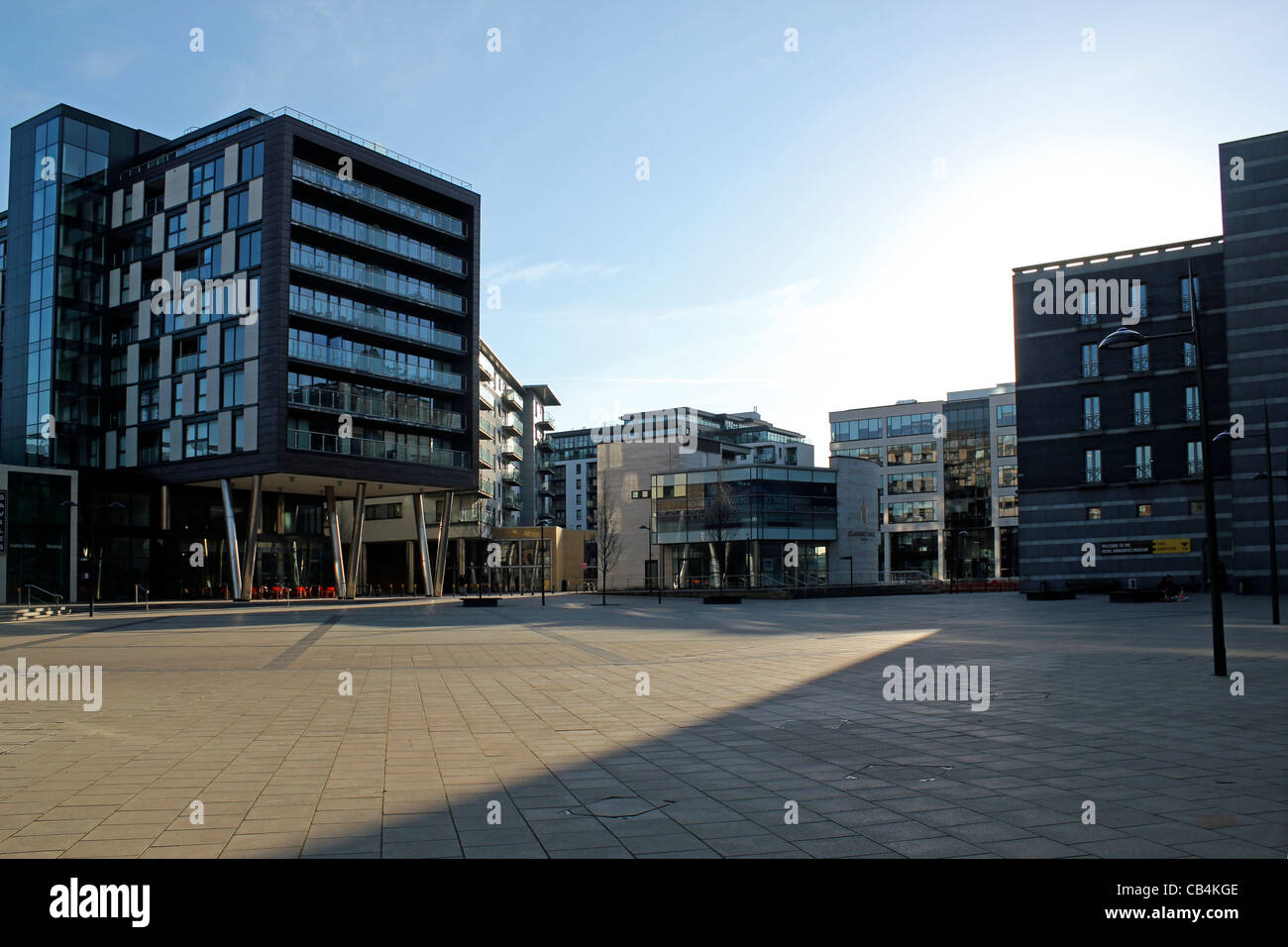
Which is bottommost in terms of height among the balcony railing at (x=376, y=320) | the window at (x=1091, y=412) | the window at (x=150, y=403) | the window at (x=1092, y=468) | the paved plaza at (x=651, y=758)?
the paved plaza at (x=651, y=758)

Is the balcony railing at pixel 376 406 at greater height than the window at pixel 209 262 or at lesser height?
lesser

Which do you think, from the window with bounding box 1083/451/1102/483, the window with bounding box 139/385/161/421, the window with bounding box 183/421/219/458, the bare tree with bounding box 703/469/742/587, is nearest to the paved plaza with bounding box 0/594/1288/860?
the window with bounding box 183/421/219/458

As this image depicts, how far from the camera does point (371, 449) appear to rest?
176 feet

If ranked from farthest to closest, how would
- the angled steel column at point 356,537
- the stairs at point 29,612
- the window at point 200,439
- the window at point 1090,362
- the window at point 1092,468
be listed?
the angled steel column at point 356,537, the window at point 1090,362, the window at point 1092,468, the window at point 200,439, the stairs at point 29,612

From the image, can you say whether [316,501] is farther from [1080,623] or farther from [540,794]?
[540,794]

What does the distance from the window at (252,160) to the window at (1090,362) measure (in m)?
46.5

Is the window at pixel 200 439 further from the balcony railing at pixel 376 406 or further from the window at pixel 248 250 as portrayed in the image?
the window at pixel 248 250

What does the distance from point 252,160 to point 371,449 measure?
54.7 feet

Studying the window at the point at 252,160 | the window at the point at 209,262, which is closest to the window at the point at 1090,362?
the window at the point at 252,160

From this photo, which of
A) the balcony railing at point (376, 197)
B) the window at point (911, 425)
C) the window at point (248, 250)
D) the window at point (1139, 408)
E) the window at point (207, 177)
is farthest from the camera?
the window at point (911, 425)

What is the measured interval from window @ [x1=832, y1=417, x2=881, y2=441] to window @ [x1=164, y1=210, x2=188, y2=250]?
7216cm

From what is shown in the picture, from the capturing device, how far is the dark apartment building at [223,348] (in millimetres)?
50625

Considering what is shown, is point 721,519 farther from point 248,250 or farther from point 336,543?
point 248,250
